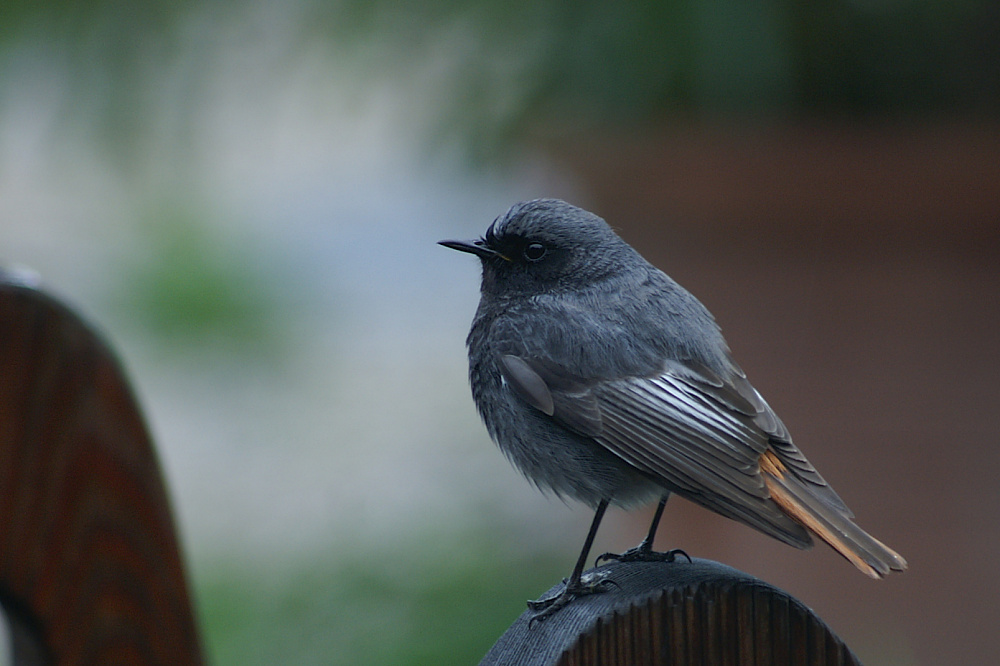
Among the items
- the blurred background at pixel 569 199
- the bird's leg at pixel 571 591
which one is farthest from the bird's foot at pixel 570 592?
the blurred background at pixel 569 199

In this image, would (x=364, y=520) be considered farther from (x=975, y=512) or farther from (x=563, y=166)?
(x=975, y=512)

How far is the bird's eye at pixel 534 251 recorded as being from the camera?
79.7 inches

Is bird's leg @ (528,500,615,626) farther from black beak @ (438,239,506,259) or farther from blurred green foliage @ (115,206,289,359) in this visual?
blurred green foliage @ (115,206,289,359)

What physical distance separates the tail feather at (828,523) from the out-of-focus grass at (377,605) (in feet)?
7.17

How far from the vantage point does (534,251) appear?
6.68 ft

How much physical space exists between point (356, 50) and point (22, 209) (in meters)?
2.87

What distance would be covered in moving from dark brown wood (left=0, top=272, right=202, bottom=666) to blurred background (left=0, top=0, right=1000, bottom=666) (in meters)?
1.57

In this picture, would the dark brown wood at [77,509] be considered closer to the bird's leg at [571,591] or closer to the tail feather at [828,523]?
the bird's leg at [571,591]

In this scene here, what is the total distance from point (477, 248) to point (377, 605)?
2.20 meters

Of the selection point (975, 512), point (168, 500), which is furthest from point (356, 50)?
point (975, 512)

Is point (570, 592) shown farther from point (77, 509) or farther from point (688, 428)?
point (77, 509)

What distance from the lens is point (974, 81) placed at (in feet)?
10.8

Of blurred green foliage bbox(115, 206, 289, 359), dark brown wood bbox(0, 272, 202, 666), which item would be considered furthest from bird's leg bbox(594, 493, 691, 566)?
blurred green foliage bbox(115, 206, 289, 359)

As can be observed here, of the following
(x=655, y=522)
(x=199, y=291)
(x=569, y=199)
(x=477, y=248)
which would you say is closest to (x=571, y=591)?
(x=655, y=522)
